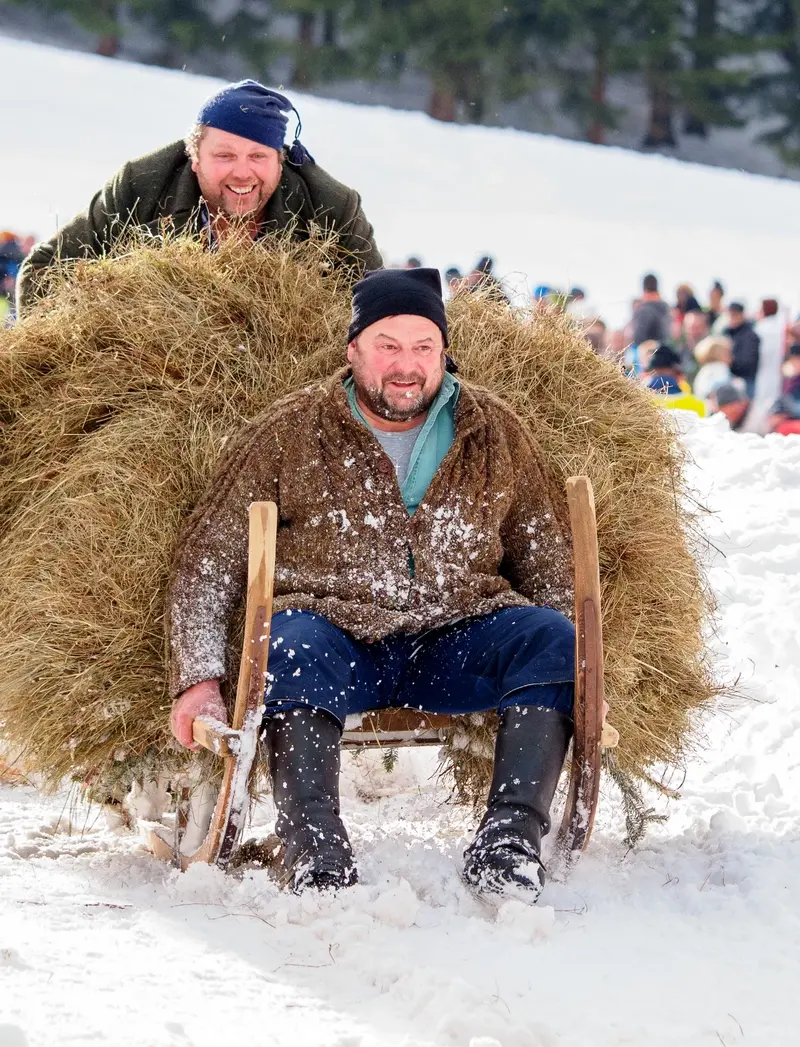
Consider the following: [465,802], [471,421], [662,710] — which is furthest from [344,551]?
[662,710]

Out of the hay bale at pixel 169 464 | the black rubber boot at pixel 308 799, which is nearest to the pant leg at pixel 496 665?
the hay bale at pixel 169 464

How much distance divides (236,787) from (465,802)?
0.81 m

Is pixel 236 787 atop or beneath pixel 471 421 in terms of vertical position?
beneath

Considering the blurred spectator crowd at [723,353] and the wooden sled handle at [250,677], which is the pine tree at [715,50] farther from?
the wooden sled handle at [250,677]

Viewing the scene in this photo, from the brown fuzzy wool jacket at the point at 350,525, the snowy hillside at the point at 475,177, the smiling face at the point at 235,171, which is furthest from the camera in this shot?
the snowy hillside at the point at 475,177

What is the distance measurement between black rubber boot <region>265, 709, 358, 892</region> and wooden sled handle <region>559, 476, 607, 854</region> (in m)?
0.54

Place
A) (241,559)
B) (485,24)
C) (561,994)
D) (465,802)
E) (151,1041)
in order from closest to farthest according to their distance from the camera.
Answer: (151,1041), (561,994), (241,559), (465,802), (485,24)

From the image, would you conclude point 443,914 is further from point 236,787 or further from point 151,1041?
point 151,1041

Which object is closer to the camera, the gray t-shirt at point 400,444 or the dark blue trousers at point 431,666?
the dark blue trousers at point 431,666

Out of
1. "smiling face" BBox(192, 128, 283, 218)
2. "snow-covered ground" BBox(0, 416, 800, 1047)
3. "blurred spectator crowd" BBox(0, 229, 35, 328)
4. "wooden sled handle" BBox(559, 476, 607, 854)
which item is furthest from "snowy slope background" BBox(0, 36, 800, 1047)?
"blurred spectator crowd" BBox(0, 229, 35, 328)

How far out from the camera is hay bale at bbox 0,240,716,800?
3049 millimetres

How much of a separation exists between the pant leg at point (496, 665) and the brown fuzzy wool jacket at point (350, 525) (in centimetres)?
7

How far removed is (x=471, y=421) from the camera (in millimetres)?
3145

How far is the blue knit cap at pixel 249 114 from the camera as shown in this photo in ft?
12.9
